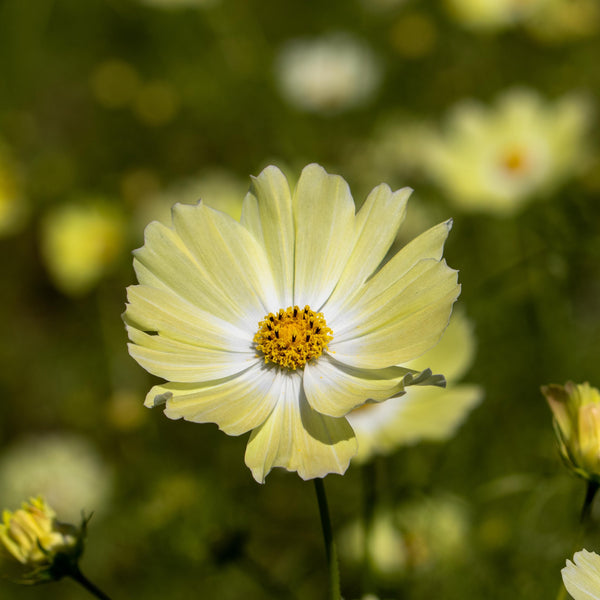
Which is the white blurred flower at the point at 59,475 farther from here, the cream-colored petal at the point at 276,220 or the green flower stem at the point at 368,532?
the cream-colored petal at the point at 276,220

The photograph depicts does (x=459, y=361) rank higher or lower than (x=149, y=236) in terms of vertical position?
lower

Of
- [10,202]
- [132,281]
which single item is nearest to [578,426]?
[132,281]

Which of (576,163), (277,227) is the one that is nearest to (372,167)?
(576,163)

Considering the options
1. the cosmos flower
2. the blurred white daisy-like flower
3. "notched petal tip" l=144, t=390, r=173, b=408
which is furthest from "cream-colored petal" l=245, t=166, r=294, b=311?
the blurred white daisy-like flower

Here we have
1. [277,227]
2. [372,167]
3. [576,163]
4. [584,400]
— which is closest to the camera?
[584,400]

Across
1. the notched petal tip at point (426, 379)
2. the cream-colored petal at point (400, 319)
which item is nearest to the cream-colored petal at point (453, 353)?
the cream-colored petal at point (400, 319)

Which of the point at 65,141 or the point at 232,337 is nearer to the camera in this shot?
the point at 232,337

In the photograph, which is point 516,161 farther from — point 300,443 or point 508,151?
point 300,443

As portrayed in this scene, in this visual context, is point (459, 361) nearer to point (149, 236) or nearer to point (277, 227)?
point (277, 227)
